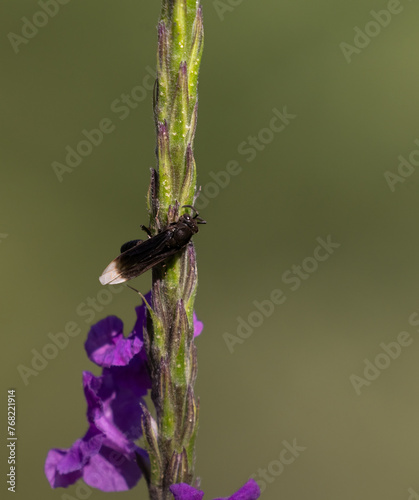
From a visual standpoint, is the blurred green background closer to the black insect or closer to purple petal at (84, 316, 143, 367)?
purple petal at (84, 316, 143, 367)

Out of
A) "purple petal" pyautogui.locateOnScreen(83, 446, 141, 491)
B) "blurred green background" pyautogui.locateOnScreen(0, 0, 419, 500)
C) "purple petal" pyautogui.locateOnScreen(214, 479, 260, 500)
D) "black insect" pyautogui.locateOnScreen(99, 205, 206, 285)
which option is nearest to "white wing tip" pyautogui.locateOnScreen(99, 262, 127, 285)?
"black insect" pyautogui.locateOnScreen(99, 205, 206, 285)

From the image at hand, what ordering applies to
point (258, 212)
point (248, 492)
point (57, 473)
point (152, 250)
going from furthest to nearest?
point (258, 212)
point (57, 473)
point (152, 250)
point (248, 492)

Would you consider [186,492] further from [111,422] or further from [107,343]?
[107,343]

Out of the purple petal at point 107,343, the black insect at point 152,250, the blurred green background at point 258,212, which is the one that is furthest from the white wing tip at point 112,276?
the blurred green background at point 258,212

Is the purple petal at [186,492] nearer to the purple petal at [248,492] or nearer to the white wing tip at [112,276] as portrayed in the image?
the purple petal at [248,492]

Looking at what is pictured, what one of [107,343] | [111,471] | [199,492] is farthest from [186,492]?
[107,343]

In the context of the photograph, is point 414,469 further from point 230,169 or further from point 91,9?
point 91,9

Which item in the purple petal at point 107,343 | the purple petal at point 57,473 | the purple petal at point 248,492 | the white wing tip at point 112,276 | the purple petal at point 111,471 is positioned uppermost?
the white wing tip at point 112,276
